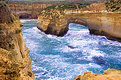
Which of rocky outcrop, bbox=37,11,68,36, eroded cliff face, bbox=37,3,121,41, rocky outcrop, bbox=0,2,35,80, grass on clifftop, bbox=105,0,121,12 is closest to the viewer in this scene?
rocky outcrop, bbox=0,2,35,80

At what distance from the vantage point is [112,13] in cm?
2217

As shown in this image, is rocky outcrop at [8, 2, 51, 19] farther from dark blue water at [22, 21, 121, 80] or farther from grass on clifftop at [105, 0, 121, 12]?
dark blue water at [22, 21, 121, 80]

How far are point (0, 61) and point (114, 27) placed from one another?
2239 centimetres

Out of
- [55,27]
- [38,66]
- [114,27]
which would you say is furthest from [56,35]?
[38,66]

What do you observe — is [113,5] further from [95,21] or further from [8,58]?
[8,58]

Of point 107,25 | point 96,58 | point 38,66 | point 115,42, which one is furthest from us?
point 107,25

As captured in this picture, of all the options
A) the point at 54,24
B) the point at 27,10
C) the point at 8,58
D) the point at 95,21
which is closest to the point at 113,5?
the point at 95,21

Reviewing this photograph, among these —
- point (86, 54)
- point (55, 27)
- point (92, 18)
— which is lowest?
point (86, 54)

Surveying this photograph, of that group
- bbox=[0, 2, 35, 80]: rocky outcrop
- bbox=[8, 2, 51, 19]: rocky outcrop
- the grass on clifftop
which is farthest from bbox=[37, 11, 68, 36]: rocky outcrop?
bbox=[8, 2, 51, 19]: rocky outcrop

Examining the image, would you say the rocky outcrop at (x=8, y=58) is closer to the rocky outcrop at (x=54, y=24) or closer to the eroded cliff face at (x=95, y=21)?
the rocky outcrop at (x=54, y=24)

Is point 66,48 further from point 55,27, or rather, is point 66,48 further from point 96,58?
point 55,27

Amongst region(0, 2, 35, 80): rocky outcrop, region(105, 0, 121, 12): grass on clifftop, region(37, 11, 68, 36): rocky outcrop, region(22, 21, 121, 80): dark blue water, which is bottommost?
region(22, 21, 121, 80): dark blue water

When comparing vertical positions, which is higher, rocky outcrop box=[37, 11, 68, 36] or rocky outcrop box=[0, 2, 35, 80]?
rocky outcrop box=[0, 2, 35, 80]

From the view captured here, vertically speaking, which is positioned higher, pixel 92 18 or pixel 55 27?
pixel 92 18
